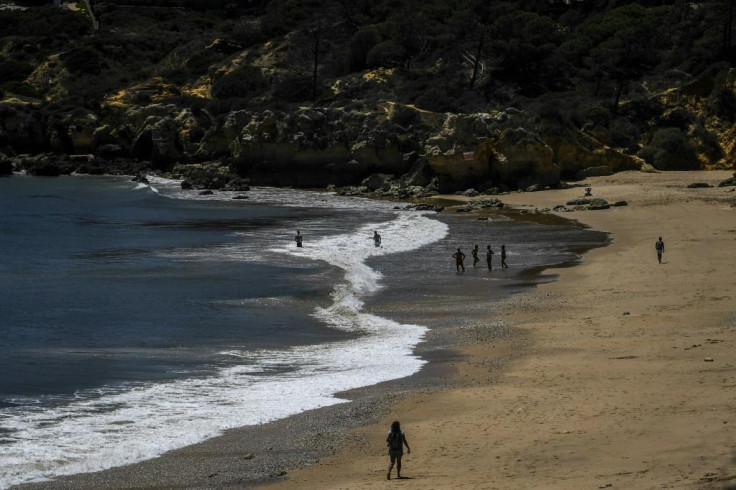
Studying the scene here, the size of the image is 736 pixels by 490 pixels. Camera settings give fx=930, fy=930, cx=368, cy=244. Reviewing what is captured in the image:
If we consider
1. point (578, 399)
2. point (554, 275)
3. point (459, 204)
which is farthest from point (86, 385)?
point (459, 204)

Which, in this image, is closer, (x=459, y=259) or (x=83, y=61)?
(x=459, y=259)

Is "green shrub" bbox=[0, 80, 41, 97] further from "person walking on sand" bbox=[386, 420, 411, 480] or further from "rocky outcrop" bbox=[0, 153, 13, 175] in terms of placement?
"person walking on sand" bbox=[386, 420, 411, 480]

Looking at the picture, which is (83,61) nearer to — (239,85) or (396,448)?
(239,85)

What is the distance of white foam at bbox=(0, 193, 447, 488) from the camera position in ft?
40.8

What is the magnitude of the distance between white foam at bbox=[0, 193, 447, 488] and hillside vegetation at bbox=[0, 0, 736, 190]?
3389 cm

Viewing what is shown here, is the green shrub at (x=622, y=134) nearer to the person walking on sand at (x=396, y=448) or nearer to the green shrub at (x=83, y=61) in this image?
the person walking on sand at (x=396, y=448)

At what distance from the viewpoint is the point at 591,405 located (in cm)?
1334

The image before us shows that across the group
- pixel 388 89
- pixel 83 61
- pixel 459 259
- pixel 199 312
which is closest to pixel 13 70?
pixel 83 61

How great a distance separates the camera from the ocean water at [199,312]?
1405cm

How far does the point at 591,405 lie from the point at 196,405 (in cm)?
610

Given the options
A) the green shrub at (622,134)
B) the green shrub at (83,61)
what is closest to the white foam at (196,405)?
the green shrub at (622,134)

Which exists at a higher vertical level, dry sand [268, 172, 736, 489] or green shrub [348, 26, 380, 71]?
green shrub [348, 26, 380, 71]

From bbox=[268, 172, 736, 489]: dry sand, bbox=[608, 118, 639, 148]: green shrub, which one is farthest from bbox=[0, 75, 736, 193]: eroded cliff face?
bbox=[268, 172, 736, 489]: dry sand

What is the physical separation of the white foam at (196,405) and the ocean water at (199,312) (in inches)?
1.3
